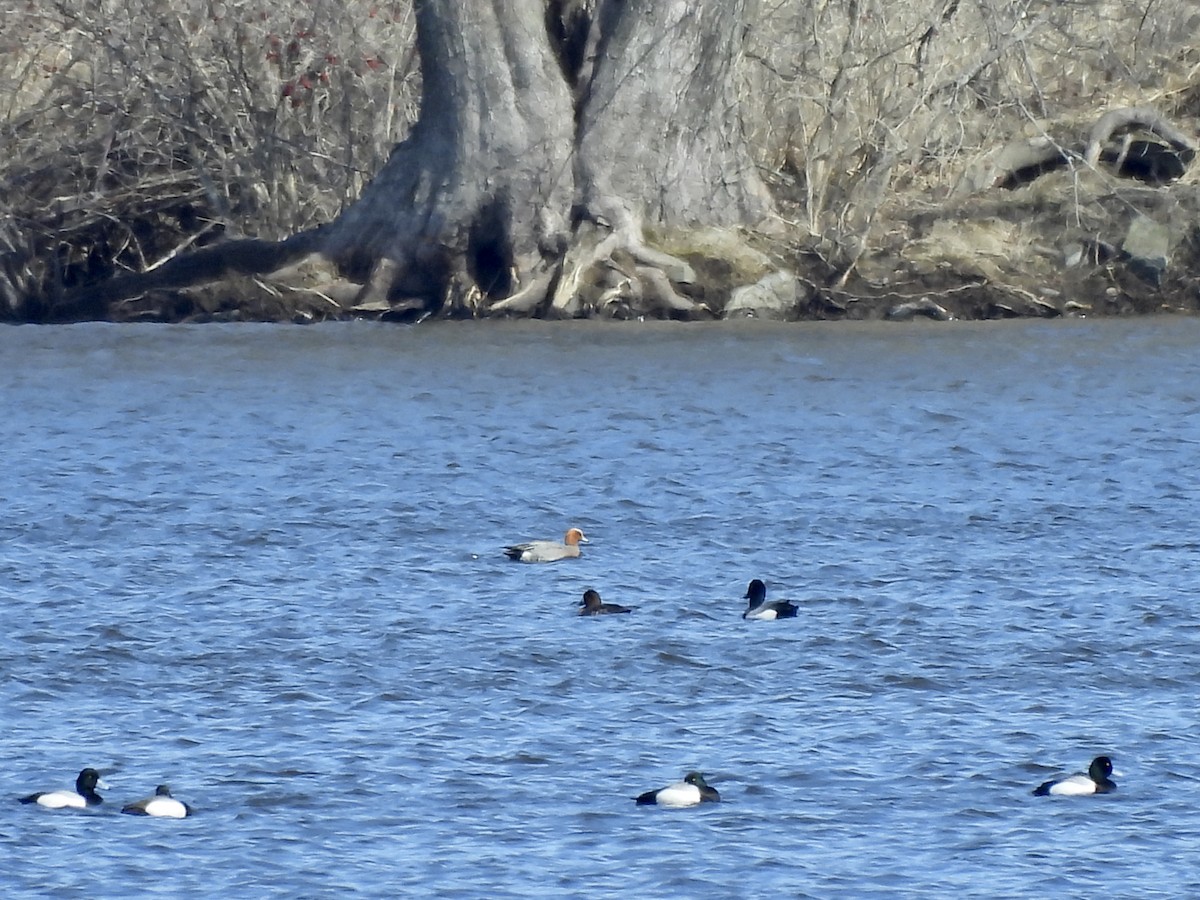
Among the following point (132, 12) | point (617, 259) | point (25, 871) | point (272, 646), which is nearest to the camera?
point (25, 871)

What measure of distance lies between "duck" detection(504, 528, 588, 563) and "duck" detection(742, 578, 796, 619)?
1.33m

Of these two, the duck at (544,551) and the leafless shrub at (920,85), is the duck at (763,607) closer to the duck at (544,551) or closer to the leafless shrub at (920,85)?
the duck at (544,551)

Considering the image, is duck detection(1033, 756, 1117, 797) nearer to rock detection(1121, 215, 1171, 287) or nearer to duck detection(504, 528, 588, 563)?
duck detection(504, 528, 588, 563)

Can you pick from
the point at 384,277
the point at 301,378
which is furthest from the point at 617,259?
the point at 301,378

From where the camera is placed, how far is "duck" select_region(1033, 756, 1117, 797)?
314 inches

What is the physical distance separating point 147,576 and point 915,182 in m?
13.2

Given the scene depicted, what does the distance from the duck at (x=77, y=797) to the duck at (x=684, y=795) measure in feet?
5.76

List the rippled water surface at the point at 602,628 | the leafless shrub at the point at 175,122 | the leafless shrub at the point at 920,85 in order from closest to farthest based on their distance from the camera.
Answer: the rippled water surface at the point at 602,628 → the leafless shrub at the point at 920,85 → the leafless shrub at the point at 175,122

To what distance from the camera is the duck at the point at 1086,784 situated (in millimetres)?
7977

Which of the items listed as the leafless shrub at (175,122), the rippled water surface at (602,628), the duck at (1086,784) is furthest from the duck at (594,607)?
the leafless shrub at (175,122)

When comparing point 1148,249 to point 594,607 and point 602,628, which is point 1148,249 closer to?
point 594,607

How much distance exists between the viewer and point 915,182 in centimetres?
2336

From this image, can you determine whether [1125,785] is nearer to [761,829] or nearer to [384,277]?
[761,829]

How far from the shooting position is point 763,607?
10.7 metres
